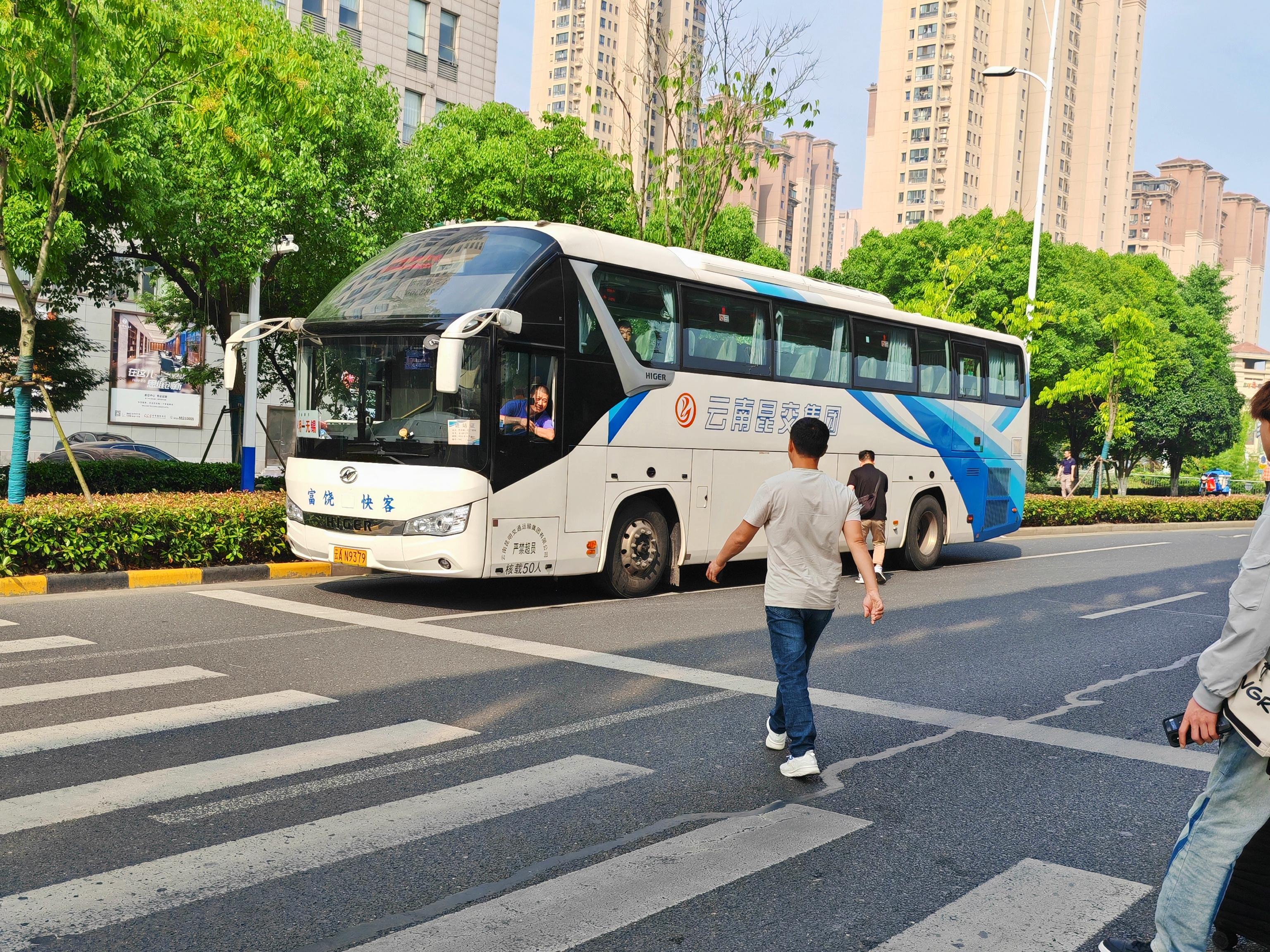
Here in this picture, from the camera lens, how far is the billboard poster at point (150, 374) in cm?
3288

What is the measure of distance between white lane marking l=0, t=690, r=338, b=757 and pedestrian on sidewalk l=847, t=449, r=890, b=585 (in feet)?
27.0

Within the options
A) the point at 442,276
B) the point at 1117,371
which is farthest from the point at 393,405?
the point at 1117,371

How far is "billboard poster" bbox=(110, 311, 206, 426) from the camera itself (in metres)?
32.9

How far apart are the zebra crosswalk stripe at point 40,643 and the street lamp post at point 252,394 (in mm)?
6806

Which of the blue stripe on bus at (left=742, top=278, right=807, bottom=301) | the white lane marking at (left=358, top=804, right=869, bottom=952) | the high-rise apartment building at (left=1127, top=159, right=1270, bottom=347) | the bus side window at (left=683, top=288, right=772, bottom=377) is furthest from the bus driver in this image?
the high-rise apartment building at (left=1127, top=159, right=1270, bottom=347)

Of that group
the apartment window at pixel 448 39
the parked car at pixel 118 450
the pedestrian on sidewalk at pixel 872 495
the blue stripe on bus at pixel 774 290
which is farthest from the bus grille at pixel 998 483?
the apartment window at pixel 448 39

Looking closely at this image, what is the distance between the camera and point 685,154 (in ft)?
61.8

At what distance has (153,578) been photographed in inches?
428

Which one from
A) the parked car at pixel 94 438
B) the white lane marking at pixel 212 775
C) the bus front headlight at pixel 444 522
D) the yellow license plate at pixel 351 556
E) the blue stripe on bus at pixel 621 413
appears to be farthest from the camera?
the parked car at pixel 94 438

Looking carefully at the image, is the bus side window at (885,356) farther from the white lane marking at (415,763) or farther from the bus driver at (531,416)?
the white lane marking at (415,763)

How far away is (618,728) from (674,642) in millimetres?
2829

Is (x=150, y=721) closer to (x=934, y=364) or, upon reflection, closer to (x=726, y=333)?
(x=726, y=333)

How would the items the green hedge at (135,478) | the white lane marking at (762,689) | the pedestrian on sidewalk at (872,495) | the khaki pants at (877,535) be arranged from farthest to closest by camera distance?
the green hedge at (135,478) → the khaki pants at (877,535) → the pedestrian on sidewalk at (872,495) → the white lane marking at (762,689)

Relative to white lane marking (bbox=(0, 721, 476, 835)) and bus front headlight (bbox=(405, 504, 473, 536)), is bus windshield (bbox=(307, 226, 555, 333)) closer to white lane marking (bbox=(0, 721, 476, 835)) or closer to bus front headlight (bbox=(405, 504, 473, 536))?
bus front headlight (bbox=(405, 504, 473, 536))
